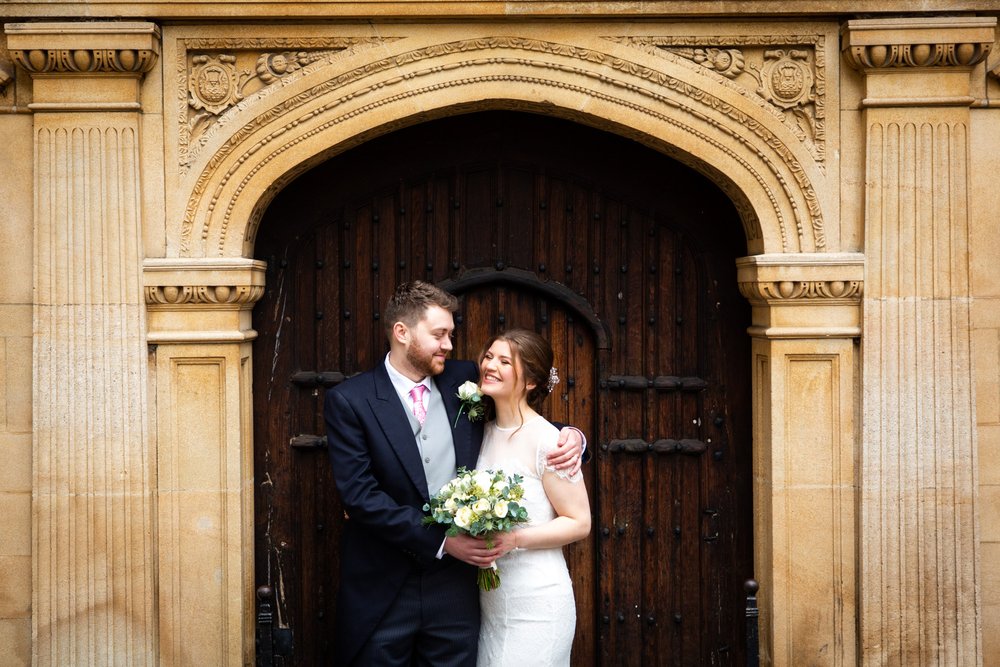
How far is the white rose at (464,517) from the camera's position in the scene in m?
3.28

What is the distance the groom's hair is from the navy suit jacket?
0.21 m

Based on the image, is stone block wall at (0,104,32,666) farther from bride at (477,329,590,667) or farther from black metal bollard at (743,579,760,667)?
black metal bollard at (743,579,760,667)

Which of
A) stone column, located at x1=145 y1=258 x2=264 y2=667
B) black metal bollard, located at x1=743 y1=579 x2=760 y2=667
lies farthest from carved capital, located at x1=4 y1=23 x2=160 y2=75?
black metal bollard, located at x1=743 y1=579 x2=760 y2=667

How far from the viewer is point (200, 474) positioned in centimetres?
392

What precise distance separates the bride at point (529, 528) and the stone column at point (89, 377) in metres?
1.42

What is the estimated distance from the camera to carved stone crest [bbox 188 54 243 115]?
388cm

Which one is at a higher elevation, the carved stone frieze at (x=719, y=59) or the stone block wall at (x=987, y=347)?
the carved stone frieze at (x=719, y=59)

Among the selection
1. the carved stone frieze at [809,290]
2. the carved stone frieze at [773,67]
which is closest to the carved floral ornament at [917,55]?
the carved stone frieze at [773,67]

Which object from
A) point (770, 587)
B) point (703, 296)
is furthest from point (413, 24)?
point (770, 587)

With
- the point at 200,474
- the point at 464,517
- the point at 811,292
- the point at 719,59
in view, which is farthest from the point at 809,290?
the point at 200,474

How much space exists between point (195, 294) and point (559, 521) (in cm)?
170

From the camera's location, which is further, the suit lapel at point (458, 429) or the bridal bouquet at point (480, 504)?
the suit lapel at point (458, 429)

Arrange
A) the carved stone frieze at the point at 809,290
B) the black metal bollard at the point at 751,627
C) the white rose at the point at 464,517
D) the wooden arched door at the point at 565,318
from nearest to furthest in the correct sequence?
the white rose at the point at 464,517 < the black metal bollard at the point at 751,627 < the carved stone frieze at the point at 809,290 < the wooden arched door at the point at 565,318

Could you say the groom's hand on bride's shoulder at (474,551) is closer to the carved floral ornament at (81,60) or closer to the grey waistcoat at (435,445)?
the grey waistcoat at (435,445)
